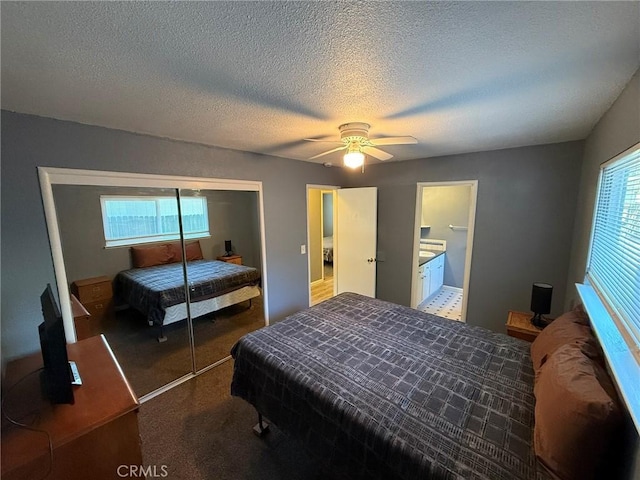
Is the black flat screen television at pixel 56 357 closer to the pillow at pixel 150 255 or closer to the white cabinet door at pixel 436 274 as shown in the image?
the pillow at pixel 150 255

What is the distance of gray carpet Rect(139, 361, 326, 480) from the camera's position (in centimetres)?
168

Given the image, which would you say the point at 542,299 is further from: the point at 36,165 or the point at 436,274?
the point at 36,165

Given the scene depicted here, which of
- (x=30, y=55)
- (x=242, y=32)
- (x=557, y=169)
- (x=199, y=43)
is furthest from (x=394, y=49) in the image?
(x=557, y=169)

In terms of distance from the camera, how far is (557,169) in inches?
103

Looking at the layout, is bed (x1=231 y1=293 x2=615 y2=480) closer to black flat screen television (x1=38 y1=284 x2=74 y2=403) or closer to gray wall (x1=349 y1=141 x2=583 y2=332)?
black flat screen television (x1=38 y1=284 x2=74 y2=403)

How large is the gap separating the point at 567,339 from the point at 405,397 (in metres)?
0.94

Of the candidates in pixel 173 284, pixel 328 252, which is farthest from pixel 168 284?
pixel 328 252

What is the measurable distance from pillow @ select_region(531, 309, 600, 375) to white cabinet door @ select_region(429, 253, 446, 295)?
2.72 meters

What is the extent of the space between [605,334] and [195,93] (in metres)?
2.32

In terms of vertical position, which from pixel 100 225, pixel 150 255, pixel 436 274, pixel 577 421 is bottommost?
pixel 436 274

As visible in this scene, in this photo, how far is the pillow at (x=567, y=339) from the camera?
4.14 ft

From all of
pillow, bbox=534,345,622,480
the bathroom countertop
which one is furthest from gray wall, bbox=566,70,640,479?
the bathroom countertop

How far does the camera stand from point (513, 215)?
2.91 m

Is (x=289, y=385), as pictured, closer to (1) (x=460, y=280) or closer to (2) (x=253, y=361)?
(2) (x=253, y=361)
